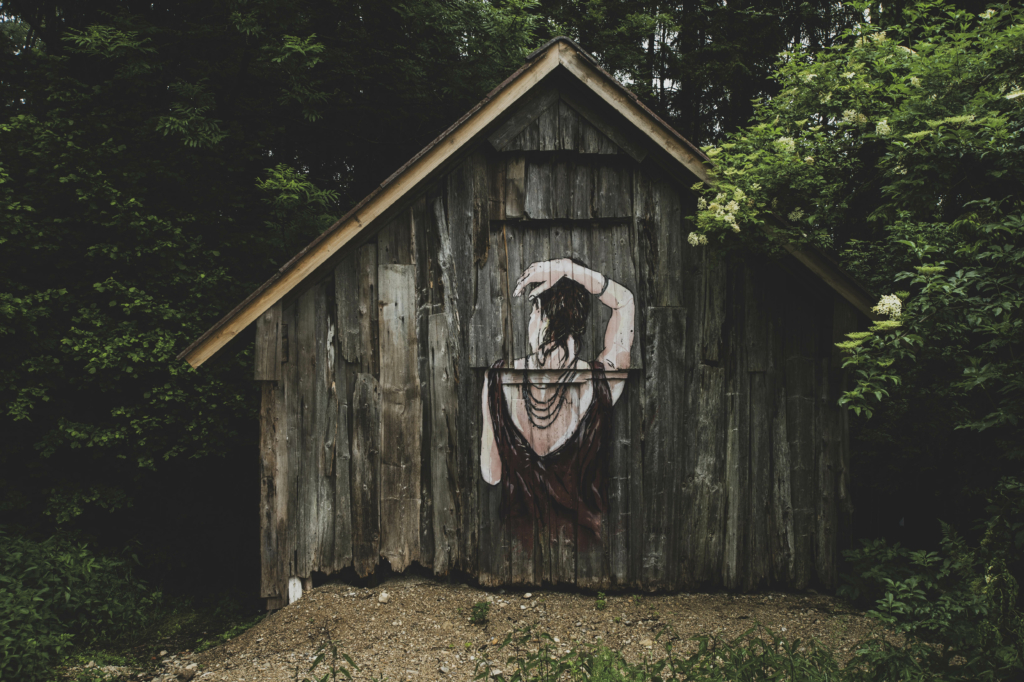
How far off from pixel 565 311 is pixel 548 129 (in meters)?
1.66

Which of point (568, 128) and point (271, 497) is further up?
point (568, 128)

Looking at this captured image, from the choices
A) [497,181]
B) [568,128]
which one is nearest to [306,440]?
[497,181]

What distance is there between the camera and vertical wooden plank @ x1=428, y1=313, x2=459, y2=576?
534 centimetres

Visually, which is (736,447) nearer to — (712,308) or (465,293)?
(712,308)

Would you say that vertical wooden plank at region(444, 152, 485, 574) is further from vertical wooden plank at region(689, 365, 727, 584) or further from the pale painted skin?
vertical wooden plank at region(689, 365, 727, 584)

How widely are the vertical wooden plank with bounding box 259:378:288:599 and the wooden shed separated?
18cm

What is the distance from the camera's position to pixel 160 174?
24.4 ft

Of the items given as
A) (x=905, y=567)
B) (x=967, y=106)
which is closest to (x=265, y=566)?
(x=905, y=567)

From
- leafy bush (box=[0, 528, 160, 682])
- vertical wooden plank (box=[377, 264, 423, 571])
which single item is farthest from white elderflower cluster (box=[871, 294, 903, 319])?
leafy bush (box=[0, 528, 160, 682])

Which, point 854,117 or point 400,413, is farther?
point 400,413

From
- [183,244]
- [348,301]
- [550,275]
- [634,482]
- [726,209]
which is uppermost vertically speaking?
[183,244]

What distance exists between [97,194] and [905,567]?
922 cm

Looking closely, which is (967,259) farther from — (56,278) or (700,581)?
(56,278)

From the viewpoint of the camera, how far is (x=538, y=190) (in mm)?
5328
